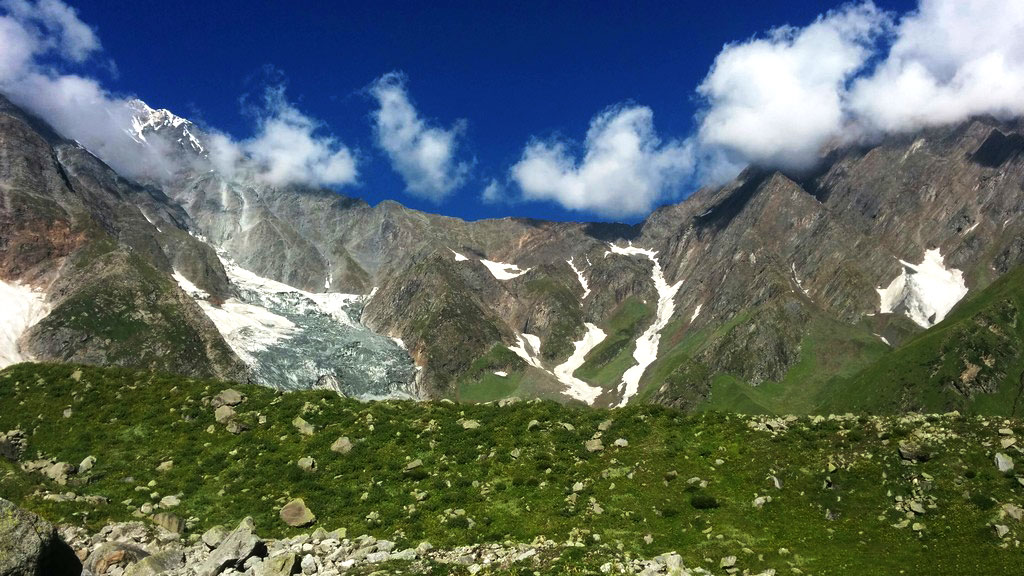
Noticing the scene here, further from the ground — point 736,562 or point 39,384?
point 39,384

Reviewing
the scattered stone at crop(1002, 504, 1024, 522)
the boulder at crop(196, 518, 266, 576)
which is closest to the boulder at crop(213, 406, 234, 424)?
the boulder at crop(196, 518, 266, 576)

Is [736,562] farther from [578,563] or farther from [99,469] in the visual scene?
[99,469]

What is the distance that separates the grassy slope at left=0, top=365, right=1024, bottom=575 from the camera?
23688 mm

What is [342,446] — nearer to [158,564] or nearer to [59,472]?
[158,564]

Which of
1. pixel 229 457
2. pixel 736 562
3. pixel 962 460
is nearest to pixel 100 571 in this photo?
pixel 229 457

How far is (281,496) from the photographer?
28.0m

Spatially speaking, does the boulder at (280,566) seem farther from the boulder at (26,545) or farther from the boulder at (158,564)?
the boulder at (26,545)

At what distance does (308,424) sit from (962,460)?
101 feet

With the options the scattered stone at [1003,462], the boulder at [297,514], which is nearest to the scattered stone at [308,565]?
the boulder at [297,514]

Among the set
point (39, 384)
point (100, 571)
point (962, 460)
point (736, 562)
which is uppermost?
point (962, 460)

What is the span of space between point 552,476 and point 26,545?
19.0 meters

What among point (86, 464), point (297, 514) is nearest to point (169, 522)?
point (297, 514)

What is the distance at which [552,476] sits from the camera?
28688 millimetres

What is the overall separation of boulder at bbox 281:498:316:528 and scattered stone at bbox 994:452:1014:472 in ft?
91.4
